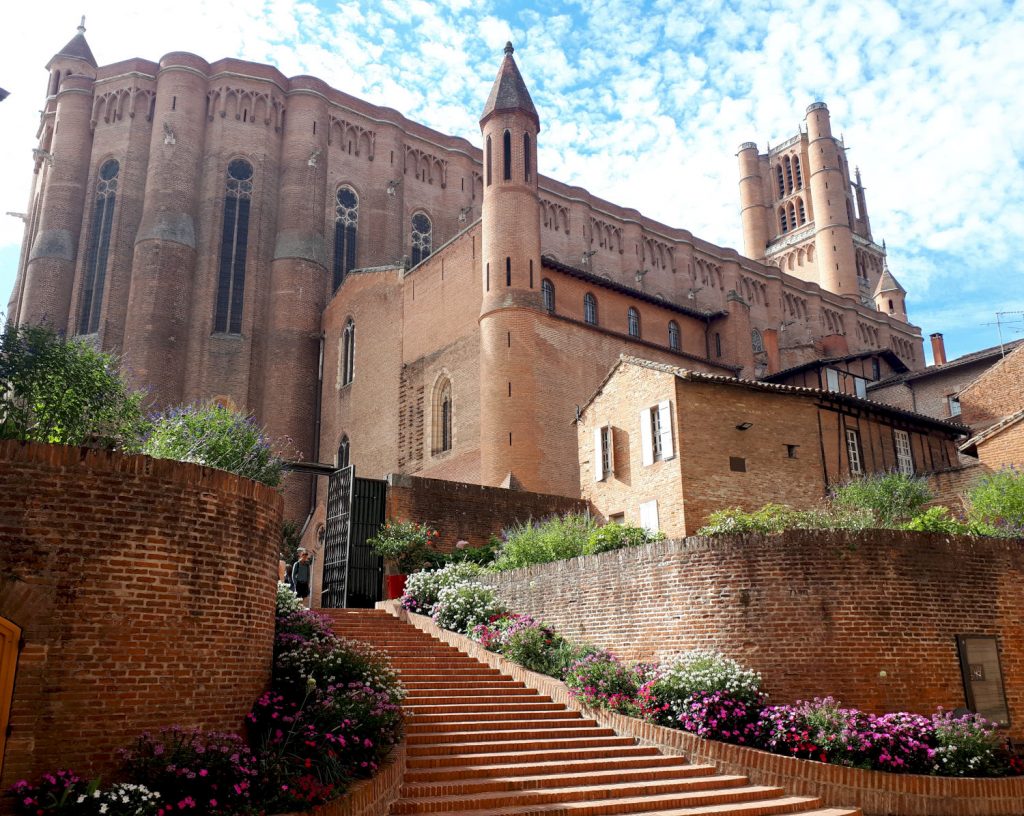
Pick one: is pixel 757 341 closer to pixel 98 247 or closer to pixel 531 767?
pixel 98 247

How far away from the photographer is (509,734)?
11.5 m

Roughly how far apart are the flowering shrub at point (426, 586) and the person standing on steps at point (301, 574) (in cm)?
310

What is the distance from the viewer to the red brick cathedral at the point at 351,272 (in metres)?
29.1

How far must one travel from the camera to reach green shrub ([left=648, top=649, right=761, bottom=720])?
1156cm

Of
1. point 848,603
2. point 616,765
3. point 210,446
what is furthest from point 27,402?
point 848,603

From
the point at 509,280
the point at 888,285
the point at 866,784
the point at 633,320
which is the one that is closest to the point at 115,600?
the point at 866,784

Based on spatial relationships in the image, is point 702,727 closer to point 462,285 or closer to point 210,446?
point 210,446

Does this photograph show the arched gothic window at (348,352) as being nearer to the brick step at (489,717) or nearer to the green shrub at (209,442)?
the green shrub at (209,442)

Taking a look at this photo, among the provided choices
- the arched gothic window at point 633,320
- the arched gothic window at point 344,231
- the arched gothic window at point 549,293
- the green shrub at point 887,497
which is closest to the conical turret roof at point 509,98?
the arched gothic window at point 549,293

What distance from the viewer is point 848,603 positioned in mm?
12102

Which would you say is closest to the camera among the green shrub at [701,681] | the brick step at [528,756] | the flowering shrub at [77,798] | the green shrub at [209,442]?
the flowering shrub at [77,798]

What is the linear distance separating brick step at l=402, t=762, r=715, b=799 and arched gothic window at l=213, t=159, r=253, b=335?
102ft

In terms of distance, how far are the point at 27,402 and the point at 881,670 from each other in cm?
1224

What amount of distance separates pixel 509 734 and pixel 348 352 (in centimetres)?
2701
